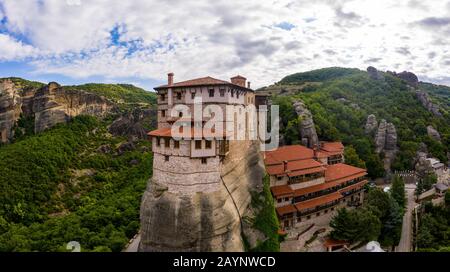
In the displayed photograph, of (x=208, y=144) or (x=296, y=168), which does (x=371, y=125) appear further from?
(x=208, y=144)

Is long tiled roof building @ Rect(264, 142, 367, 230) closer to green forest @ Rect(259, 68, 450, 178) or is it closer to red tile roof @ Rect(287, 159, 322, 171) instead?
red tile roof @ Rect(287, 159, 322, 171)

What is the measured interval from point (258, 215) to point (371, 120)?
4496 centimetres

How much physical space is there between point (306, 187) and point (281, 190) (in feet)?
12.3

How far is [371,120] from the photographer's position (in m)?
62.7

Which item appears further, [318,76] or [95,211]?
[318,76]

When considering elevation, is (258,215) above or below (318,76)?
below

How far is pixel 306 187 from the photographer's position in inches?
1337

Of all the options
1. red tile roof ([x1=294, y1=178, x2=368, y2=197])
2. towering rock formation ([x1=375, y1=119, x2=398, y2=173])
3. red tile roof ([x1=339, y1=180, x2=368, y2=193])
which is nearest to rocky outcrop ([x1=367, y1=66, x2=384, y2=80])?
towering rock formation ([x1=375, y1=119, x2=398, y2=173])

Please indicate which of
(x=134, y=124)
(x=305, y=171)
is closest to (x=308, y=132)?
(x=305, y=171)

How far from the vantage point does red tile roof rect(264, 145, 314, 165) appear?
111ft

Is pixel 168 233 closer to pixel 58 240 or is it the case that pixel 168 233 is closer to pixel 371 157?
pixel 58 240

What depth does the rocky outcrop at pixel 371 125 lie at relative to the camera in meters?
61.6
